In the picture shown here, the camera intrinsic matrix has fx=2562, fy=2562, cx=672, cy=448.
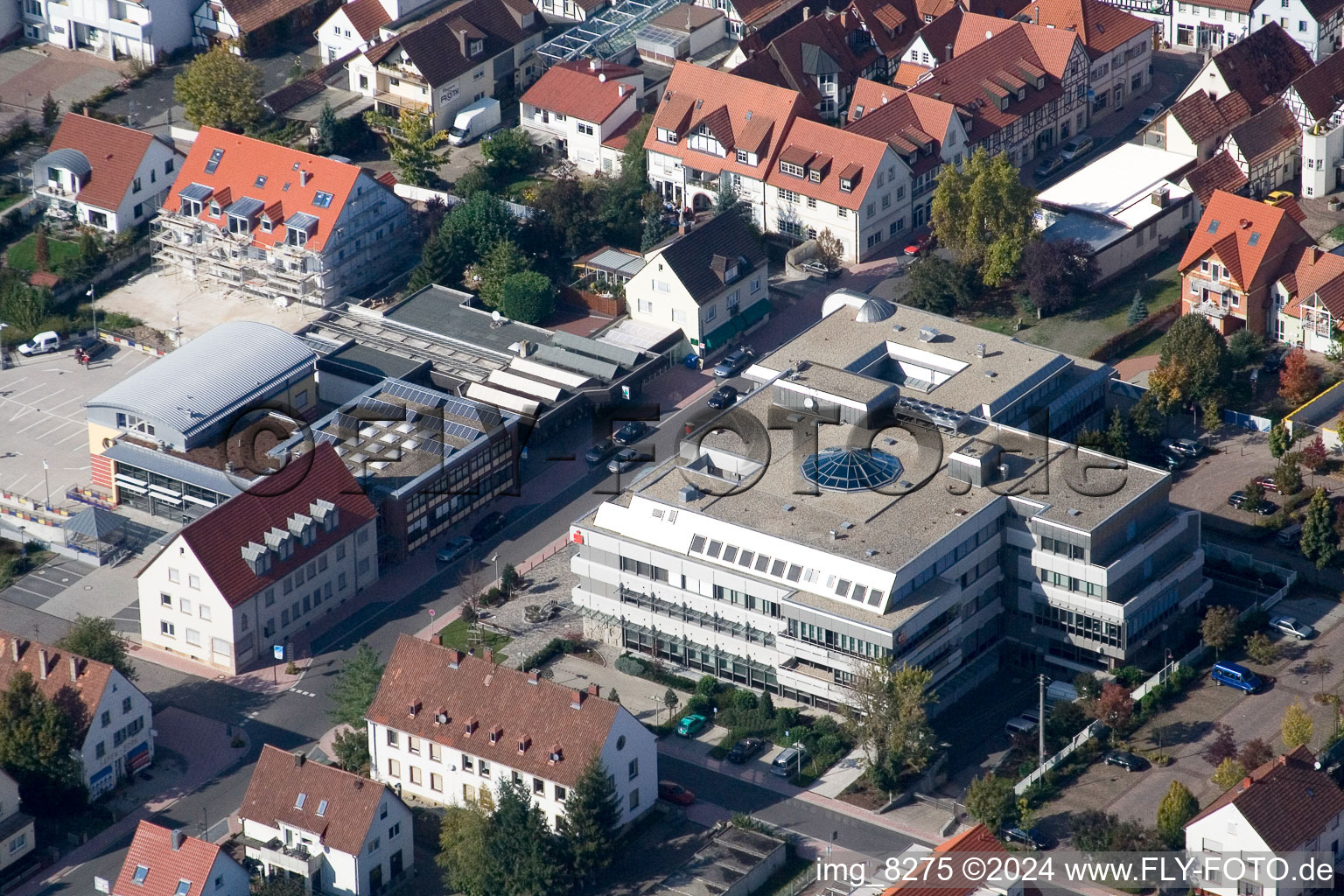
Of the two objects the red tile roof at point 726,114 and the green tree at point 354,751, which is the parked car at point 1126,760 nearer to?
the green tree at point 354,751

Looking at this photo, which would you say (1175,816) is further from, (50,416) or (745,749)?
(50,416)

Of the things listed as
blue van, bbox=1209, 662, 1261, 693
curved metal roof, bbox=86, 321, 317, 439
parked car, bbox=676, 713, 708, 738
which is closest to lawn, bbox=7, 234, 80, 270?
curved metal roof, bbox=86, 321, 317, 439

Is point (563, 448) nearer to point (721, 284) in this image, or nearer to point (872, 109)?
point (721, 284)

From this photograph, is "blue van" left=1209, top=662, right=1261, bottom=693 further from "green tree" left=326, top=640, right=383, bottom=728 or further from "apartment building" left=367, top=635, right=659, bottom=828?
"green tree" left=326, top=640, right=383, bottom=728

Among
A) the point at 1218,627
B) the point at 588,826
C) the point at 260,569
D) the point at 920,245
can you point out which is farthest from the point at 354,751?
the point at 920,245

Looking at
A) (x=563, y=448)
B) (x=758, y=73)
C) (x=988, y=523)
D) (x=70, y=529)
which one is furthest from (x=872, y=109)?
(x=70, y=529)

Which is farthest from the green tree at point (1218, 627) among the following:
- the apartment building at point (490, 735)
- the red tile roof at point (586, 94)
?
the red tile roof at point (586, 94)
